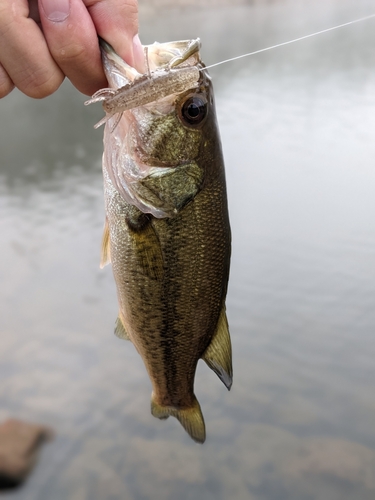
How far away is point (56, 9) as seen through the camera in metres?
1.09

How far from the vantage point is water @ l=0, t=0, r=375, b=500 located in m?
4.81

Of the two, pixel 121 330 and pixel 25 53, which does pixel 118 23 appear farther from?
A: pixel 121 330

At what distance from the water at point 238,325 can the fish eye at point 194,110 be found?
4.13 metres

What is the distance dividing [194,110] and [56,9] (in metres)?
0.41

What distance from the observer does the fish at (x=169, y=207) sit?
48.6 inches

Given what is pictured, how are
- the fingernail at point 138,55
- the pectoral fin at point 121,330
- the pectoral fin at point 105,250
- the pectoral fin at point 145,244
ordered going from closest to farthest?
1. the fingernail at point 138,55
2. the pectoral fin at point 145,244
3. the pectoral fin at point 105,250
4. the pectoral fin at point 121,330

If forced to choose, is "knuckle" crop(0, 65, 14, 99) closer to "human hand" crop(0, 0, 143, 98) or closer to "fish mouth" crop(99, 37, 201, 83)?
"human hand" crop(0, 0, 143, 98)

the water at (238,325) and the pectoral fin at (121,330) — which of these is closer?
the pectoral fin at (121,330)

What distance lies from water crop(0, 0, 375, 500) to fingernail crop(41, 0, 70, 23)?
4.49 metres

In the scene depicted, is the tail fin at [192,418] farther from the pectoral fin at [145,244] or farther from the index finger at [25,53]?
the index finger at [25,53]

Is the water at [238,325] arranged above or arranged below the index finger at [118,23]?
below

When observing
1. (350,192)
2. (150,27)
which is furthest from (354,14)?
(350,192)

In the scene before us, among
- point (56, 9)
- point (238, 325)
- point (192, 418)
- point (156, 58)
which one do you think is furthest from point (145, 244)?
point (238, 325)

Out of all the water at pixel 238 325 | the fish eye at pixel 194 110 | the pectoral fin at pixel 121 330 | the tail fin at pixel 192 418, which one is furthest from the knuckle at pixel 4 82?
the water at pixel 238 325
